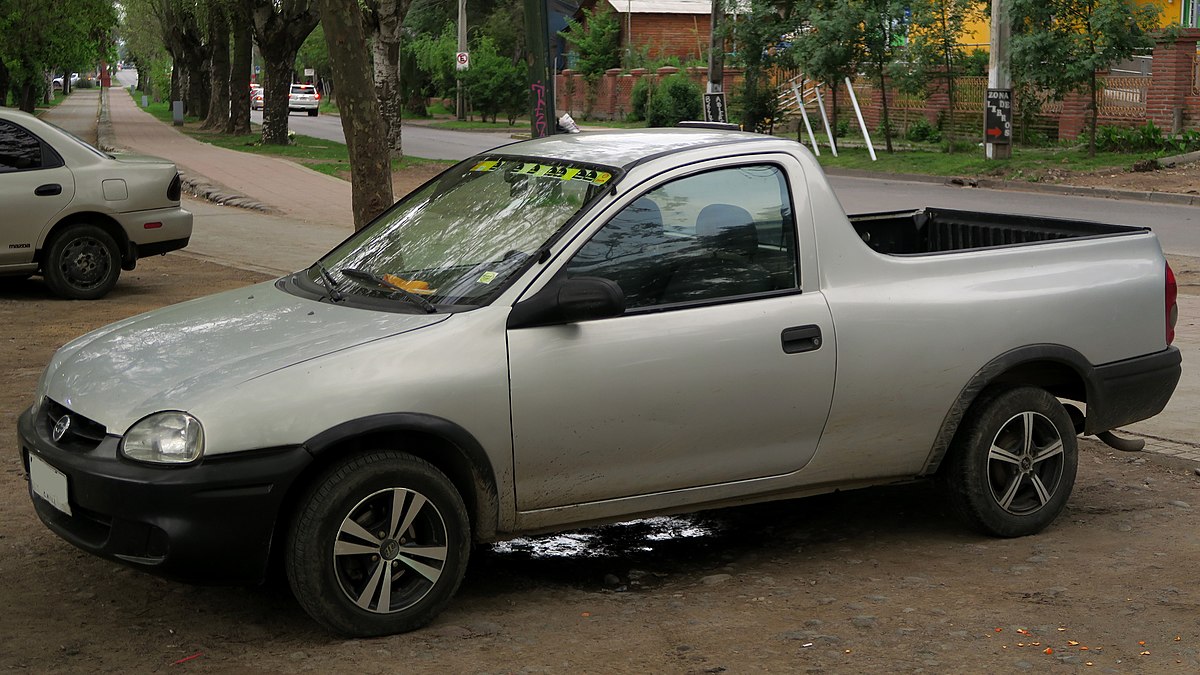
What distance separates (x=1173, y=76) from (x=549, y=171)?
80.9 feet

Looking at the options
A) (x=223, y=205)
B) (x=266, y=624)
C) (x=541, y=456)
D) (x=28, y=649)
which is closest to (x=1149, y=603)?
(x=541, y=456)

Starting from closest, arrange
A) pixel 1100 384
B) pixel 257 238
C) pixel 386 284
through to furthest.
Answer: pixel 386 284 → pixel 1100 384 → pixel 257 238

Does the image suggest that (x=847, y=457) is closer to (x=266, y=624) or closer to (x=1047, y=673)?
(x=1047, y=673)

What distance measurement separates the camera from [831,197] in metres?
5.20

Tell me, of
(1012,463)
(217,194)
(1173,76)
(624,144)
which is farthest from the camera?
(1173,76)

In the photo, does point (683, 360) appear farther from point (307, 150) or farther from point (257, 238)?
point (307, 150)

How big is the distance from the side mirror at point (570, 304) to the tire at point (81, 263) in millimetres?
8143

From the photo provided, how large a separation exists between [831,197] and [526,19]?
4565mm

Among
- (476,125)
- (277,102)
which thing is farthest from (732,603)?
(476,125)

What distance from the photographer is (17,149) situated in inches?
442

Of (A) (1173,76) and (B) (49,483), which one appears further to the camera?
(A) (1173,76)

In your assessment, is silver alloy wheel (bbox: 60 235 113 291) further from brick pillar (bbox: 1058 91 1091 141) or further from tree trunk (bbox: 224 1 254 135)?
tree trunk (bbox: 224 1 254 135)

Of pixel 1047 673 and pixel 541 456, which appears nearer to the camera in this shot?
pixel 1047 673

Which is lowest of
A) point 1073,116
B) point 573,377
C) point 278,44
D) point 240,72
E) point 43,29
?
point 573,377
